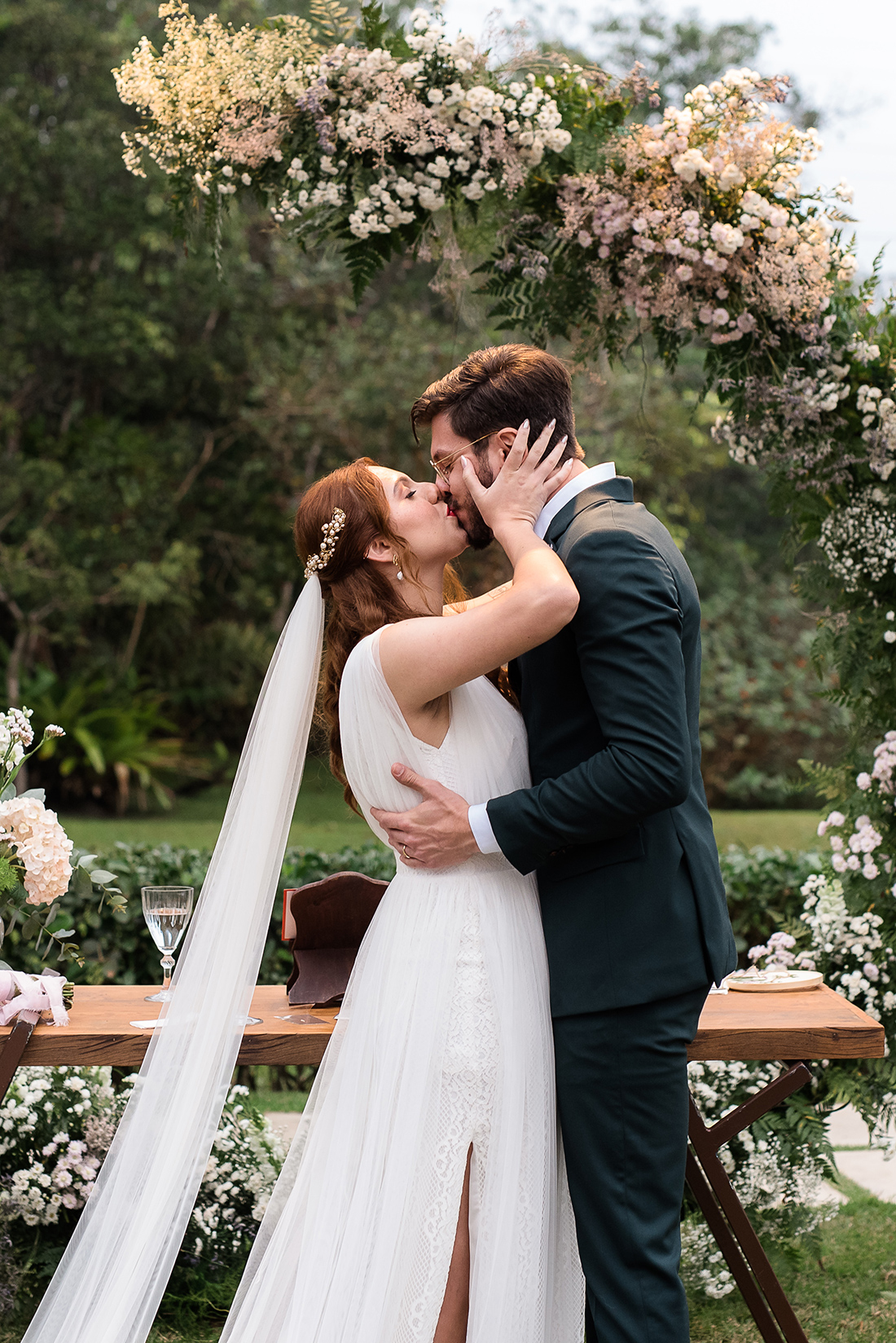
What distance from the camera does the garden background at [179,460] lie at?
11.7 m

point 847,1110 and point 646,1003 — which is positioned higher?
point 646,1003

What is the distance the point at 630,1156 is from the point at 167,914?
1282mm

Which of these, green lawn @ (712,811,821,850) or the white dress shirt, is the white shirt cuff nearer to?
the white dress shirt

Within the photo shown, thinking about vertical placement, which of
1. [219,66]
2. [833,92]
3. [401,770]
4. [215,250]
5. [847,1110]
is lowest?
[847,1110]

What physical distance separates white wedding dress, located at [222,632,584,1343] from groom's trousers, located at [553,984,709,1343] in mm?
111

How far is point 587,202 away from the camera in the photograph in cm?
358

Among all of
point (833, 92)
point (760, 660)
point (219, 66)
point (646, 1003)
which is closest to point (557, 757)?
point (646, 1003)

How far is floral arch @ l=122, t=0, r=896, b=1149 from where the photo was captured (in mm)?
3512

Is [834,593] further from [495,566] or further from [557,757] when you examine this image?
[495,566]

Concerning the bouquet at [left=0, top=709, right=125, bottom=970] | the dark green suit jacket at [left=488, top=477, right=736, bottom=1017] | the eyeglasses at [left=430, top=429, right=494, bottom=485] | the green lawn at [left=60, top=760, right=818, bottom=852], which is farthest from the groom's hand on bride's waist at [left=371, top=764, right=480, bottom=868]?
the green lawn at [left=60, top=760, right=818, bottom=852]

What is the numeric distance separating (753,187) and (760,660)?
1056 cm

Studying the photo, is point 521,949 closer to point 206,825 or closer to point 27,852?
point 27,852

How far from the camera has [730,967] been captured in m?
2.33

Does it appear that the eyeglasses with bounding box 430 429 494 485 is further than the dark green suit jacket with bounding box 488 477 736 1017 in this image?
Yes
